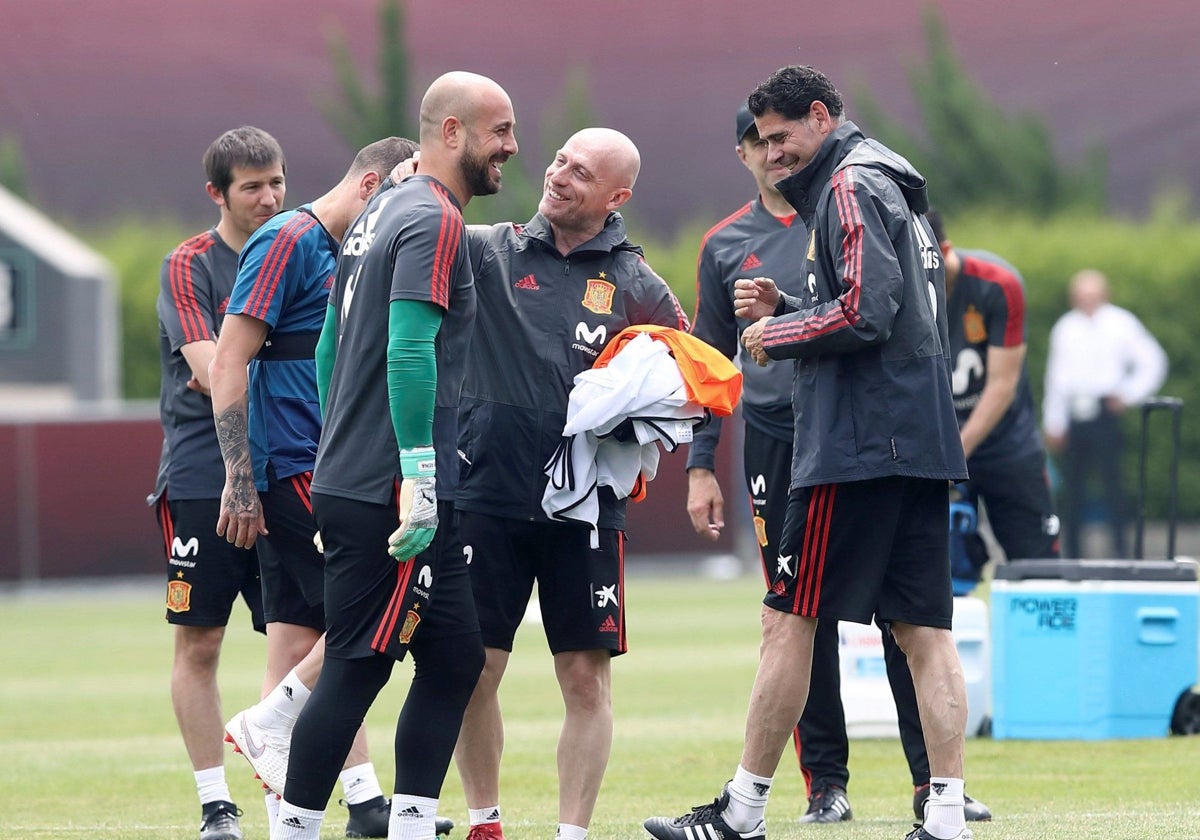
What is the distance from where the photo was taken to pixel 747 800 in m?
6.07

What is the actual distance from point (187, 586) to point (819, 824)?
245cm

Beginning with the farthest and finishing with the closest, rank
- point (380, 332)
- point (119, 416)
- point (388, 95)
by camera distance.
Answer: point (388, 95) → point (119, 416) → point (380, 332)

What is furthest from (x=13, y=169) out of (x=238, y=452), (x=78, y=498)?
(x=238, y=452)

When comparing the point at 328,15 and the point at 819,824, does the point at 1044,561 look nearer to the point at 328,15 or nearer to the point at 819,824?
the point at 819,824

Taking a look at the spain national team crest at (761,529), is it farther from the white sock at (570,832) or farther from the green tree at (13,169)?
the green tree at (13,169)

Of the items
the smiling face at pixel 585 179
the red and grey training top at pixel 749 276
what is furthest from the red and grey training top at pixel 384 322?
the red and grey training top at pixel 749 276

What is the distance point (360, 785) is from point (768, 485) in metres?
1.90

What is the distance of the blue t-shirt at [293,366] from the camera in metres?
6.33

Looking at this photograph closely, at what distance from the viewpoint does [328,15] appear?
41.5 metres

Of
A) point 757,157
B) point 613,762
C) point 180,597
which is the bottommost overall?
point 613,762

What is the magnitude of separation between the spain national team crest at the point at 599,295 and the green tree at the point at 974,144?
34.4 meters

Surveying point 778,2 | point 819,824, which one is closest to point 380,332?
point 819,824

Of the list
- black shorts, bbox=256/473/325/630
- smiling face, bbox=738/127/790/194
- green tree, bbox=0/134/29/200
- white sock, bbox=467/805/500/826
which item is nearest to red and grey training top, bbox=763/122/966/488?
smiling face, bbox=738/127/790/194

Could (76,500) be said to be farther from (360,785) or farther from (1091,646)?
(360,785)
